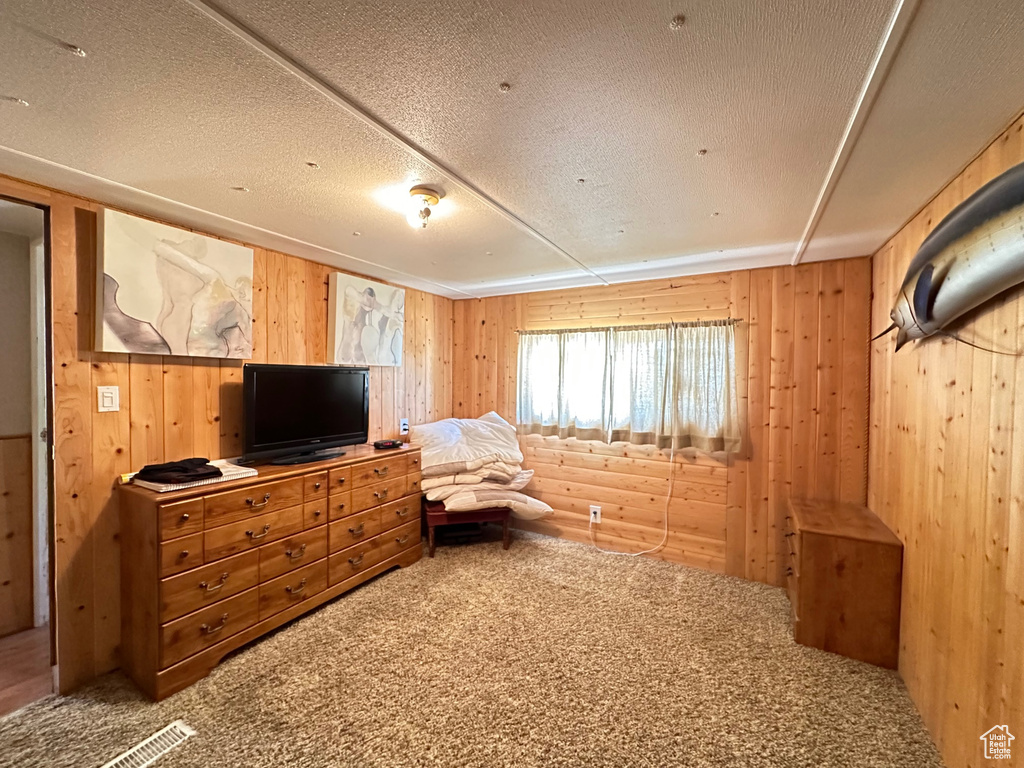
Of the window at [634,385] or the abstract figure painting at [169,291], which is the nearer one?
the abstract figure painting at [169,291]

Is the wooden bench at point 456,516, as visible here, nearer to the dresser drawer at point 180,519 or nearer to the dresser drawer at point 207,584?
the dresser drawer at point 207,584

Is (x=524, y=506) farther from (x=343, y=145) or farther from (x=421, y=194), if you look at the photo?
(x=343, y=145)

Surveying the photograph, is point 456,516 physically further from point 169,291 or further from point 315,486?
point 169,291

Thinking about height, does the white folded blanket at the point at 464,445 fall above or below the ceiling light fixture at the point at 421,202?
below

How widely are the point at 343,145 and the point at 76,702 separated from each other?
2758 millimetres

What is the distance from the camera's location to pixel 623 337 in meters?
3.59

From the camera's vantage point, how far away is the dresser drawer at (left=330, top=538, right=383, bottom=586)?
2.66m

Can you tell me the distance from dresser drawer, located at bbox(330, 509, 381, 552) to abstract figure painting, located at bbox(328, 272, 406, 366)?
47.7 inches

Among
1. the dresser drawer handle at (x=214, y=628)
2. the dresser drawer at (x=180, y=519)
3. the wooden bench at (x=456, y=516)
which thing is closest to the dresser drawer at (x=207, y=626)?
the dresser drawer handle at (x=214, y=628)

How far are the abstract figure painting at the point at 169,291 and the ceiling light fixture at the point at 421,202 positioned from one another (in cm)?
130

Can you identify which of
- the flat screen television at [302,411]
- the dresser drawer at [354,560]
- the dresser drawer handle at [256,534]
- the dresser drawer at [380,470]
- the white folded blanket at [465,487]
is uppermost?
the flat screen television at [302,411]

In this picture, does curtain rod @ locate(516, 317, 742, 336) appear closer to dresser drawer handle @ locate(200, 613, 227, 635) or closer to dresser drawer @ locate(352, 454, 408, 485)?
dresser drawer @ locate(352, 454, 408, 485)

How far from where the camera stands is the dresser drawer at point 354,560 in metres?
2.66

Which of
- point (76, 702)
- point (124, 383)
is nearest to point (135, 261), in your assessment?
point (124, 383)
